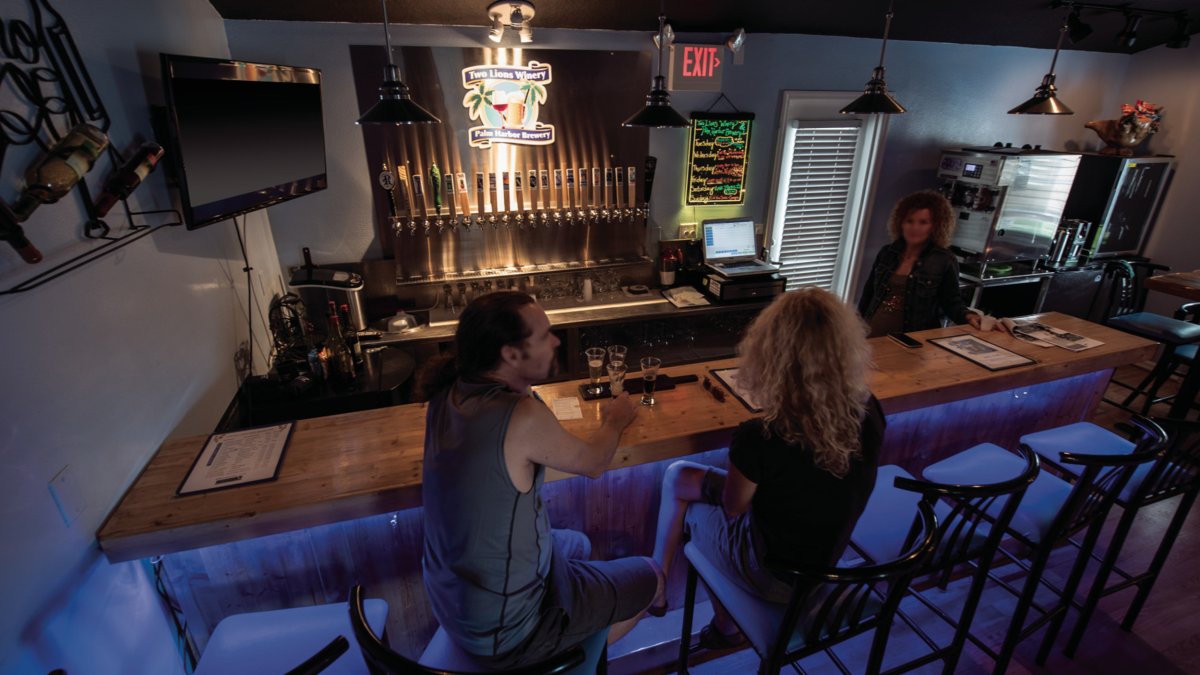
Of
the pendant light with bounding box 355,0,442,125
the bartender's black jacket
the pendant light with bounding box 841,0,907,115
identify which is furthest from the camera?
the bartender's black jacket

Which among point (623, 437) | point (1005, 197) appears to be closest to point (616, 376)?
point (623, 437)

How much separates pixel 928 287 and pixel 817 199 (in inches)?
82.9

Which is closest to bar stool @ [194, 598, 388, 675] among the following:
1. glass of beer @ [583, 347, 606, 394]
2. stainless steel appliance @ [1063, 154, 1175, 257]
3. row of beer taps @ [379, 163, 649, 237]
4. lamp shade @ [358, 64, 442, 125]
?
glass of beer @ [583, 347, 606, 394]

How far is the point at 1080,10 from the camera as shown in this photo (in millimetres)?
4184

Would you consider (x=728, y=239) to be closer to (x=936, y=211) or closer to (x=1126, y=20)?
(x=936, y=211)

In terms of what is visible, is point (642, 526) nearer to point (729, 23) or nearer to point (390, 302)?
point (390, 302)

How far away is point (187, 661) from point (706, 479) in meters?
1.87

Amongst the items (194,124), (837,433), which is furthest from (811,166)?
(194,124)

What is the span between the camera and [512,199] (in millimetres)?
4012

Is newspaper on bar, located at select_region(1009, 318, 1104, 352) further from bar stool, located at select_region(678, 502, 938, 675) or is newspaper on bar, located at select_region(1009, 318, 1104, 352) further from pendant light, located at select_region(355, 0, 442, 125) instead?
pendant light, located at select_region(355, 0, 442, 125)

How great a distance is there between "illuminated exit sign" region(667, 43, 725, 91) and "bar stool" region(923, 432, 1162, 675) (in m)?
3.12

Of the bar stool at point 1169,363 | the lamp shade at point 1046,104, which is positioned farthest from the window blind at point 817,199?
the bar stool at point 1169,363

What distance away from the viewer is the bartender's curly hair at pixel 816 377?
1.44 metres

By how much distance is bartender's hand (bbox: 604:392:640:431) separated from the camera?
173cm
